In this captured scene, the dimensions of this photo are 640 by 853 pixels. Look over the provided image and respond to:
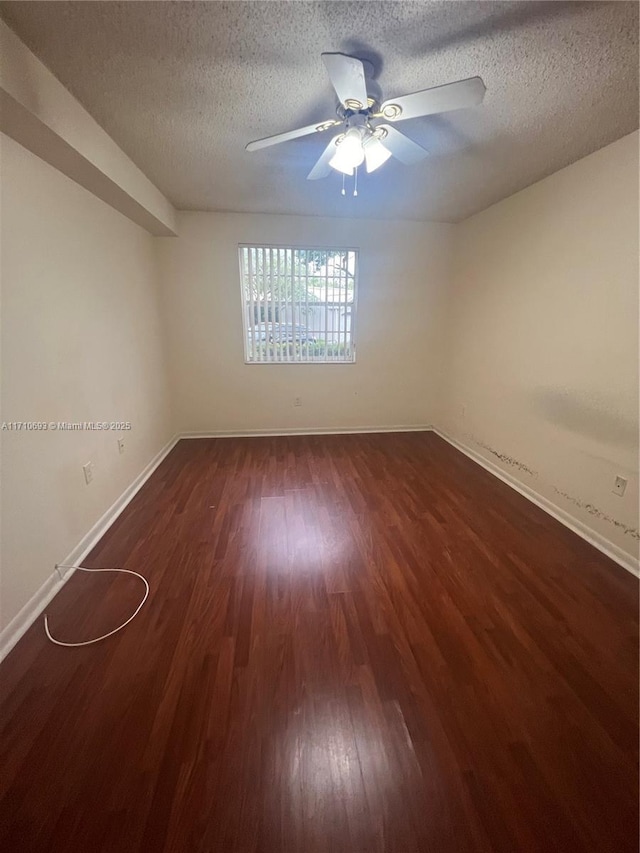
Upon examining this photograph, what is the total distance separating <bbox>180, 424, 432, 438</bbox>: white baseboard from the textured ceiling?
252 cm

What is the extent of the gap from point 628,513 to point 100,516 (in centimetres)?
330

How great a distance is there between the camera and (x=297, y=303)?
3613 millimetres

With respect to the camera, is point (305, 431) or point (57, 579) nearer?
point (57, 579)

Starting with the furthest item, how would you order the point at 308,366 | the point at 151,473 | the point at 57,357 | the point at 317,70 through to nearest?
the point at 308,366
the point at 151,473
the point at 57,357
the point at 317,70

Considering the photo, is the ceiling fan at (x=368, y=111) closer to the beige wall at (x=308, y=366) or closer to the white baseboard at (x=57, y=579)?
the beige wall at (x=308, y=366)

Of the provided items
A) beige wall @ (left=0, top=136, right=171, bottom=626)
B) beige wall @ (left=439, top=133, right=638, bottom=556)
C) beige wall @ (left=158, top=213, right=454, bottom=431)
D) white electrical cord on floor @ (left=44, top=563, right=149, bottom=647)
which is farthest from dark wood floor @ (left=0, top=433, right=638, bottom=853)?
beige wall @ (left=158, top=213, right=454, bottom=431)

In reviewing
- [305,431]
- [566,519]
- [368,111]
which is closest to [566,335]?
[566,519]

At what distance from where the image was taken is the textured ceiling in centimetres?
111

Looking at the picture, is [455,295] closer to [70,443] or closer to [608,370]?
[608,370]

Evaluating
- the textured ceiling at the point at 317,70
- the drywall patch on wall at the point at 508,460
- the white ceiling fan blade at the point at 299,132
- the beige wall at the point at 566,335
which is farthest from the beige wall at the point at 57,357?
the drywall patch on wall at the point at 508,460

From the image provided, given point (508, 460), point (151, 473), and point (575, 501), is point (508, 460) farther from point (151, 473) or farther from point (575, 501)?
point (151, 473)

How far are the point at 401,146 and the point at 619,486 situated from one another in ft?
7.43

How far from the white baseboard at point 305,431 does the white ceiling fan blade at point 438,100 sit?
9.84ft

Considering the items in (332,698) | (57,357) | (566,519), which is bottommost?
(332,698)
